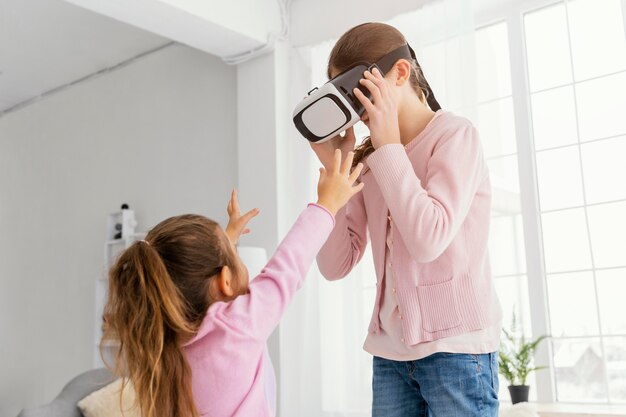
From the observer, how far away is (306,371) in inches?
124

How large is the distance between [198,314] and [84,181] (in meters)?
3.61

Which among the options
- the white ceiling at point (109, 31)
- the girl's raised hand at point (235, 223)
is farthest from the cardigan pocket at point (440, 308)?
the white ceiling at point (109, 31)

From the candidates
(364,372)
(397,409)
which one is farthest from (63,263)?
(397,409)

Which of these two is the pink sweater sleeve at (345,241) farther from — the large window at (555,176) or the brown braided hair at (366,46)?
the large window at (555,176)

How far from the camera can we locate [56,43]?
13.7ft

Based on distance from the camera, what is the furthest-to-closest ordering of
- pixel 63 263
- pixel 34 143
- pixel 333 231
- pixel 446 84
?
pixel 34 143, pixel 63 263, pixel 446 84, pixel 333 231

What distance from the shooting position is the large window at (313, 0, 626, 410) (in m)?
2.72

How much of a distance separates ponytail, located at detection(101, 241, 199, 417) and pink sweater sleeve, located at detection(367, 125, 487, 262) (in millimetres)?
401

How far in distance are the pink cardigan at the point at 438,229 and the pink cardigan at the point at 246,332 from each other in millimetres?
140

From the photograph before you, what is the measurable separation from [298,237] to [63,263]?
12.4ft

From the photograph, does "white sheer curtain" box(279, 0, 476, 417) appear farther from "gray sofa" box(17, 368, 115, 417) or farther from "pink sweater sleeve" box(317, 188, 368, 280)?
"pink sweater sleeve" box(317, 188, 368, 280)

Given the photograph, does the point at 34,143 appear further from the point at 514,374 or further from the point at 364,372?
the point at 514,374

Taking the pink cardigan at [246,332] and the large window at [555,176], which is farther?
the large window at [555,176]

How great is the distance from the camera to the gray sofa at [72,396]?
2803 millimetres
